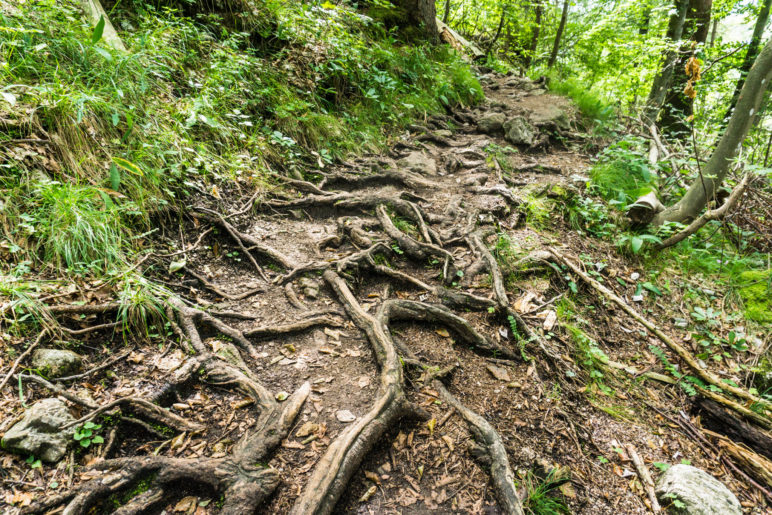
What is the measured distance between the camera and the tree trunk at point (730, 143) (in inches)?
152

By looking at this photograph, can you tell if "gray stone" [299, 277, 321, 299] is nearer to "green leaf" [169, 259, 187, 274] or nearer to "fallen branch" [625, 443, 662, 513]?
"green leaf" [169, 259, 187, 274]

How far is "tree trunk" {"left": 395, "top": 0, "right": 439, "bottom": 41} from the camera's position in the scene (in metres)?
9.85

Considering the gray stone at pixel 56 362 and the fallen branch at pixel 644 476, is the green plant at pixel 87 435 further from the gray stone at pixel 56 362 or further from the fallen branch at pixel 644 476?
the fallen branch at pixel 644 476

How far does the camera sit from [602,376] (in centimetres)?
327

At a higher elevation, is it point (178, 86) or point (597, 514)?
point (178, 86)

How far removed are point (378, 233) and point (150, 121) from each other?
279 centimetres

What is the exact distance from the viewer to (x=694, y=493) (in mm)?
2275

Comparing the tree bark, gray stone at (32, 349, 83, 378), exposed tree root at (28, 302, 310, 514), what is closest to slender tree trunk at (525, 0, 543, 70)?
the tree bark

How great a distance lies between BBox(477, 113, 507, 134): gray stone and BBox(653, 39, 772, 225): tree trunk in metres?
4.35

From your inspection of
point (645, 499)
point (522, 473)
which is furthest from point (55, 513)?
point (645, 499)

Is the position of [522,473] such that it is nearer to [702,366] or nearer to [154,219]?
[702,366]

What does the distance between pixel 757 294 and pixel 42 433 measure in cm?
657

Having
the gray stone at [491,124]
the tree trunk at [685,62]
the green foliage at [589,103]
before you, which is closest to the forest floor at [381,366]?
the gray stone at [491,124]

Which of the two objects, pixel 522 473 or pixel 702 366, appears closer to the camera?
pixel 522 473
